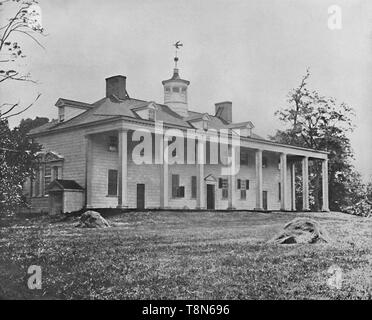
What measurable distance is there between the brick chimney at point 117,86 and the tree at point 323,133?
3232mm

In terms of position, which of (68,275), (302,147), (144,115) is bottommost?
(68,275)

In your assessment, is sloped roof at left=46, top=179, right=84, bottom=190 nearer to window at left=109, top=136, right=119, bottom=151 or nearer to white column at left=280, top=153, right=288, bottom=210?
window at left=109, top=136, right=119, bottom=151

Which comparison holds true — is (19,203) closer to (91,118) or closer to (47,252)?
(47,252)

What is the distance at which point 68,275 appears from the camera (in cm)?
911

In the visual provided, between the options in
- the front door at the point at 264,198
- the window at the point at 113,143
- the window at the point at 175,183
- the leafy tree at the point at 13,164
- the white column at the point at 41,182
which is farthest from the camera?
the window at the point at 175,183

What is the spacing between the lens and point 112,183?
14414 millimetres

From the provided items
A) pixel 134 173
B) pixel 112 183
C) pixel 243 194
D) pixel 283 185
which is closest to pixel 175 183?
pixel 243 194

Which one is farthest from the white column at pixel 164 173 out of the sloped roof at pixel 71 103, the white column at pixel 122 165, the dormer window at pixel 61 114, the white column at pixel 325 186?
the white column at pixel 325 186

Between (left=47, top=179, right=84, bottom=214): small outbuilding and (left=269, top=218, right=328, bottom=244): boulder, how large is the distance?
13.2 ft

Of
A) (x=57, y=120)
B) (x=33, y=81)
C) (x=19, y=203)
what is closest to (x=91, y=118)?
(x=57, y=120)

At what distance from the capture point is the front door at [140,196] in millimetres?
16580

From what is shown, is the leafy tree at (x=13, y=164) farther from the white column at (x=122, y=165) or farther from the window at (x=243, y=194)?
the window at (x=243, y=194)

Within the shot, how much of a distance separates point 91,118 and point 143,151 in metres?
4.96

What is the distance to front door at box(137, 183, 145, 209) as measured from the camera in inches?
653
